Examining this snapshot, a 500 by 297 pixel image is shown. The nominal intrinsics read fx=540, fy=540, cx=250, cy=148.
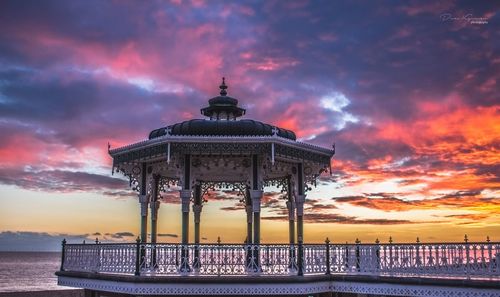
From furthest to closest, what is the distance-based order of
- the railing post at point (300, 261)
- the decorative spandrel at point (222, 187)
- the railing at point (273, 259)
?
the decorative spandrel at point (222, 187) < the railing post at point (300, 261) < the railing at point (273, 259)

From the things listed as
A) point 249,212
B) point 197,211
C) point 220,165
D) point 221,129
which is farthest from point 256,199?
point 197,211

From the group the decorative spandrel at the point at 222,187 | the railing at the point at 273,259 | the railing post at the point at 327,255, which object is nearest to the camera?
the railing at the point at 273,259

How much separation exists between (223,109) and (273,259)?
686 centimetres

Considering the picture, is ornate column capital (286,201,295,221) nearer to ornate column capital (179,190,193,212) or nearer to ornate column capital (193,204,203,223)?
ornate column capital (193,204,203,223)

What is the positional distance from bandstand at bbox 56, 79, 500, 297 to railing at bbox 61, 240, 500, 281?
1.2 inches

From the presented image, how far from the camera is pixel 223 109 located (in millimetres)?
21234

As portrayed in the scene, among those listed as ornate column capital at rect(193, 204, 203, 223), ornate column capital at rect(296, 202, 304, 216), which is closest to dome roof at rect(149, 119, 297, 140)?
ornate column capital at rect(296, 202, 304, 216)

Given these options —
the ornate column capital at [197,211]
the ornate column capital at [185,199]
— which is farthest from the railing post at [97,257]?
the ornate column capital at [197,211]

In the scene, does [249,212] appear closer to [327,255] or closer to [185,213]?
[185,213]

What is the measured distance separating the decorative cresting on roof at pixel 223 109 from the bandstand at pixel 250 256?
0.48 ft

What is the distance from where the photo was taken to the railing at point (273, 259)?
15758 millimetres

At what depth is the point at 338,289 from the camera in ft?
55.1

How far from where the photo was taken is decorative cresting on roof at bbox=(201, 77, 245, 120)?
69.7ft

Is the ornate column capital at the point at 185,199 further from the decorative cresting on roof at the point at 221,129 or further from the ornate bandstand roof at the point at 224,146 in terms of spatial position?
the decorative cresting on roof at the point at 221,129
